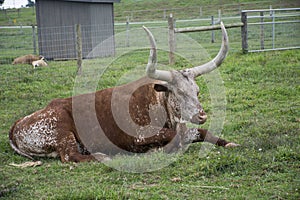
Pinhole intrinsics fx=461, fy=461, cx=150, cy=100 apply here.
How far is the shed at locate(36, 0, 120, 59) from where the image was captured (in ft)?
61.9

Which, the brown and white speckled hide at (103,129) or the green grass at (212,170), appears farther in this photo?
the brown and white speckled hide at (103,129)

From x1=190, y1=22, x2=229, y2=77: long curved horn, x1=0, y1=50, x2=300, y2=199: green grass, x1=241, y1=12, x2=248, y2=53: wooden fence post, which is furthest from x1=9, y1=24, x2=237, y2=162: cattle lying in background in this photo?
x1=241, y1=12, x2=248, y2=53: wooden fence post

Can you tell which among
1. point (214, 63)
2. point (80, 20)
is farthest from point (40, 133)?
point (80, 20)

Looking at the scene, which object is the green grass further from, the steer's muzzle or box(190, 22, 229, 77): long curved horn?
box(190, 22, 229, 77): long curved horn

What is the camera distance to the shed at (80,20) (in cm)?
1886

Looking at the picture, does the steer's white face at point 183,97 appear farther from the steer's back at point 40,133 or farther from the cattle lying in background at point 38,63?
the cattle lying in background at point 38,63

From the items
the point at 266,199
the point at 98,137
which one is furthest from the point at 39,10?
the point at 266,199

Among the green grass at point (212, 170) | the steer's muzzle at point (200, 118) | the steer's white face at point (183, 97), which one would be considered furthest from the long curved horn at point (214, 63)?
the green grass at point (212, 170)

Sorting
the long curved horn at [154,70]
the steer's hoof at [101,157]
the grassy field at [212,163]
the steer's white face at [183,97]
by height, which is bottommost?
the steer's hoof at [101,157]

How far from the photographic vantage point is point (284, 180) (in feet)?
16.0

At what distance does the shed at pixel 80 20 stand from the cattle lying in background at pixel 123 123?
1197cm

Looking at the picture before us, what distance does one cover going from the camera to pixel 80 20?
66.0 ft

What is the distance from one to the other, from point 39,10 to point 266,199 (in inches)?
693

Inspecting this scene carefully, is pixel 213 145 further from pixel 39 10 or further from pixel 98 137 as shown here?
pixel 39 10
